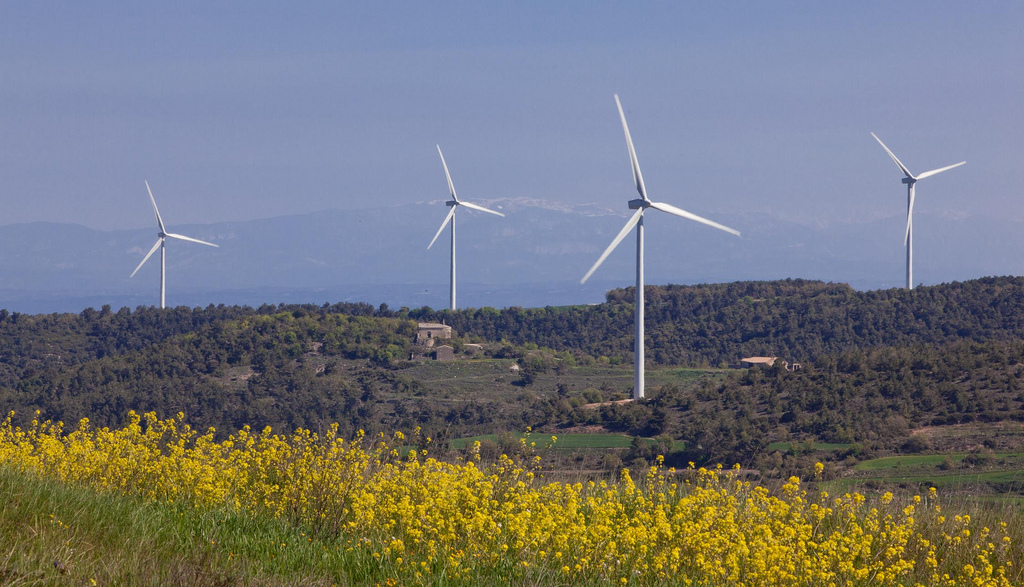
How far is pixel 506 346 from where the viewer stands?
96.1 meters

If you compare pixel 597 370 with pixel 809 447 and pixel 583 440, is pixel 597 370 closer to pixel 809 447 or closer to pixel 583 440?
pixel 583 440

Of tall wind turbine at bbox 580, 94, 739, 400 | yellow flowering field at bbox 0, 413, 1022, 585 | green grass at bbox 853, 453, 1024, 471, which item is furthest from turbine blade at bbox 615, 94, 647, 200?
yellow flowering field at bbox 0, 413, 1022, 585

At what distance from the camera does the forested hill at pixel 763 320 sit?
84.5 meters

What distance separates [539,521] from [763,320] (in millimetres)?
95605

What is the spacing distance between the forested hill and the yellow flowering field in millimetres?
72683

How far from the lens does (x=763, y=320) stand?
10175cm

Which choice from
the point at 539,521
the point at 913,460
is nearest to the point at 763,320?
the point at 913,460

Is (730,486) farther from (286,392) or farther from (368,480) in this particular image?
(286,392)

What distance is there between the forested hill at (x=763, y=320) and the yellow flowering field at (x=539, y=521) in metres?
72.7

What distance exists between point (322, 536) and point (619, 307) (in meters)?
112

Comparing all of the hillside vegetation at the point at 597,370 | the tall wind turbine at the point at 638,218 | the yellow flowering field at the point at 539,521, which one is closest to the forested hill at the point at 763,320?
the hillside vegetation at the point at 597,370

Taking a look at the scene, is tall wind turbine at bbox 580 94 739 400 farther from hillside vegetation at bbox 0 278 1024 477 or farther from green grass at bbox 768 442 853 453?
green grass at bbox 768 442 853 453

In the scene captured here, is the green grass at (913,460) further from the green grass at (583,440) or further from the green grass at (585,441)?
the green grass at (583,440)

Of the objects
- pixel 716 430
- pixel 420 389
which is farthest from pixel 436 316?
pixel 716 430
